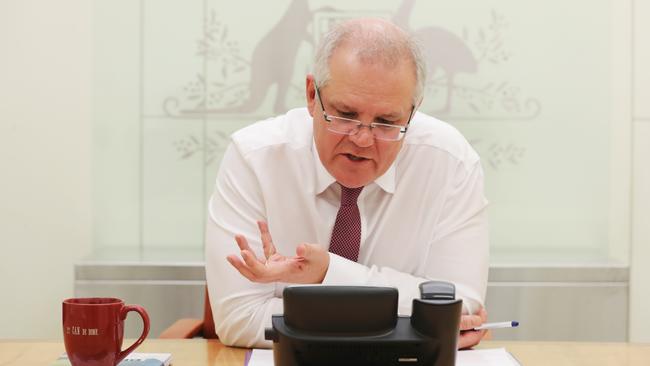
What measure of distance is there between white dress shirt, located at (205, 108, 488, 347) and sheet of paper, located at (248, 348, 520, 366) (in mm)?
435

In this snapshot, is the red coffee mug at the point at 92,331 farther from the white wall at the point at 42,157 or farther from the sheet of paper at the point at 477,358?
the white wall at the point at 42,157

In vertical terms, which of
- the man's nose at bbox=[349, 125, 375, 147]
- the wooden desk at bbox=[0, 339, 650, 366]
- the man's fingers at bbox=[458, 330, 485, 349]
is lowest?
the wooden desk at bbox=[0, 339, 650, 366]

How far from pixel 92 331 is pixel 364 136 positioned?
0.79 m

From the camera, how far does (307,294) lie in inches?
45.9

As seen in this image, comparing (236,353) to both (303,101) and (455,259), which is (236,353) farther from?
(303,101)

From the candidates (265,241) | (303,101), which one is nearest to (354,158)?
(265,241)

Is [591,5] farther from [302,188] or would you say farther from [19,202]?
[19,202]

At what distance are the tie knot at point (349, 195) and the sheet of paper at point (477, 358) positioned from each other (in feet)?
1.92

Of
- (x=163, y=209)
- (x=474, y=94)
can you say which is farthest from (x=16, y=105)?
(x=474, y=94)

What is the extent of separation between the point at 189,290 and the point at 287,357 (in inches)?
88.6

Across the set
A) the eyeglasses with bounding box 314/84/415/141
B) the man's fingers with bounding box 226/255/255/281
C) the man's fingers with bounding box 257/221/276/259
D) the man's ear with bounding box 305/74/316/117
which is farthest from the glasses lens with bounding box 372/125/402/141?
the man's fingers with bounding box 226/255/255/281

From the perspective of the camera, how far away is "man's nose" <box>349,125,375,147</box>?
6.12ft

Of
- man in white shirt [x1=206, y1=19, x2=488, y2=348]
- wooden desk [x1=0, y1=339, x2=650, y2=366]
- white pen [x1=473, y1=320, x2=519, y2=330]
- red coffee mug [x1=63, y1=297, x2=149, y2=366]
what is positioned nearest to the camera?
red coffee mug [x1=63, y1=297, x2=149, y2=366]

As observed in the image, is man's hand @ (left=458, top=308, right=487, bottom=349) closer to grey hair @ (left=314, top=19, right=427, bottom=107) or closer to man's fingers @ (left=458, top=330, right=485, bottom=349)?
man's fingers @ (left=458, top=330, right=485, bottom=349)
